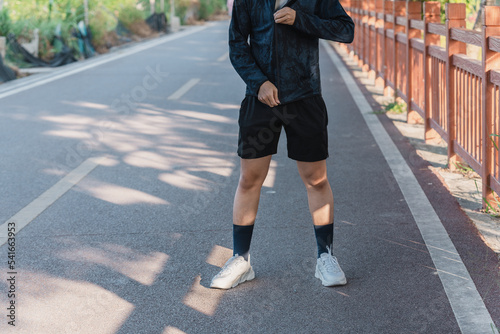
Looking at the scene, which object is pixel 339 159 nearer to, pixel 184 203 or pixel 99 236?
pixel 184 203

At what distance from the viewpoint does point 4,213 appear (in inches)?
222

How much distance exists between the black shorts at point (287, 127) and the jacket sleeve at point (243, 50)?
0.12 m

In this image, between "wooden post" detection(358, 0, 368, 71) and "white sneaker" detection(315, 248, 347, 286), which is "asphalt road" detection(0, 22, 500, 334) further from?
"wooden post" detection(358, 0, 368, 71)

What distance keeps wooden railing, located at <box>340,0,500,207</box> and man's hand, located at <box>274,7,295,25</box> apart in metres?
1.85

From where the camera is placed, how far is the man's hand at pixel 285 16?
12.0 ft

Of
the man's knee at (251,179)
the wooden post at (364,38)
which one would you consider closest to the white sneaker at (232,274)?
the man's knee at (251,179)

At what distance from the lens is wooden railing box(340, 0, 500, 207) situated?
5082 millimetres

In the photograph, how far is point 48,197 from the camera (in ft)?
19.9

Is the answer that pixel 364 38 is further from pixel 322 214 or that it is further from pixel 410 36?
pixel 322 214

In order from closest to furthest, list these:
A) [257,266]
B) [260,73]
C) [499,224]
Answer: [260,73], [257,266], [499,224]

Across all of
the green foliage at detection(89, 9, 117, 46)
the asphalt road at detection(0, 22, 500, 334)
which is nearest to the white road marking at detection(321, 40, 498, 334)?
the asphalt road at detection(0, 22, 500, 334)

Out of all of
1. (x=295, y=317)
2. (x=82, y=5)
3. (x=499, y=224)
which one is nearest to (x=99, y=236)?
(x=295, y=317)

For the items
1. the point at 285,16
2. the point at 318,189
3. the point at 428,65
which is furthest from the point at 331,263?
the point at 428,65

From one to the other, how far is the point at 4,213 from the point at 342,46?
18063 millimetres
